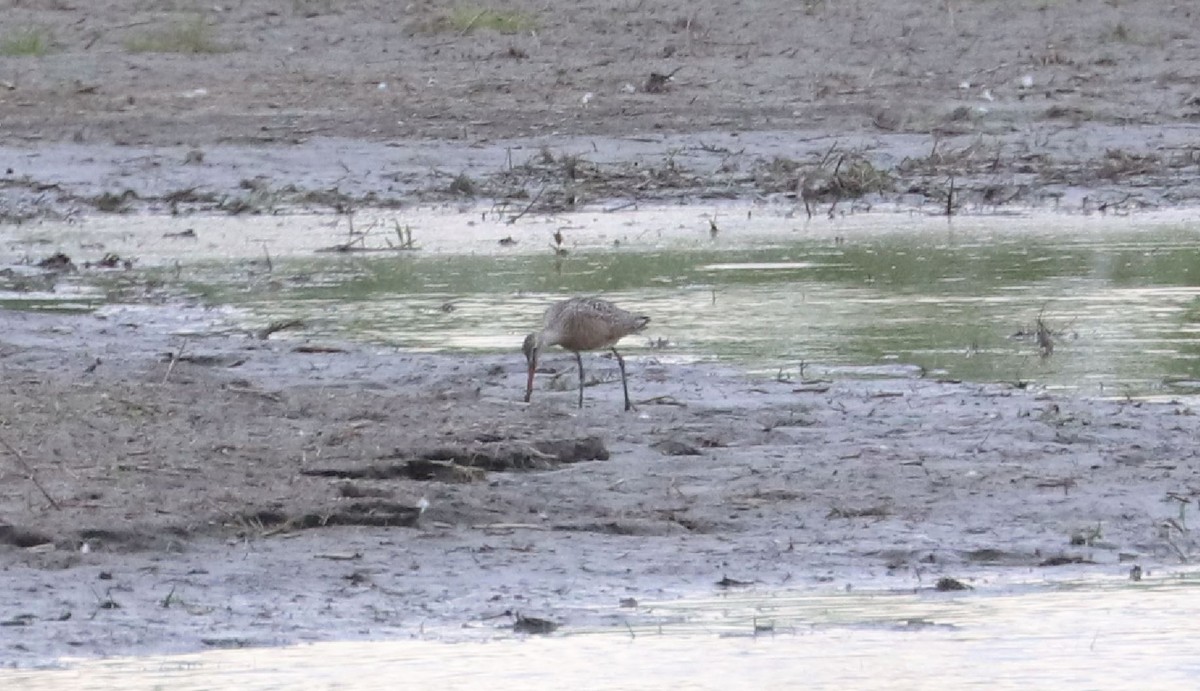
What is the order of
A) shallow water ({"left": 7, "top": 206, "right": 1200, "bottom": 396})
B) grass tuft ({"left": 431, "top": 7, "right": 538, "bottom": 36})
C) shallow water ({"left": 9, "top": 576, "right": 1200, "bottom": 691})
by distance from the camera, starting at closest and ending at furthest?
shallow water ({"left": 9, "top": 576, "right": 1200, "bottom": 691})
shallow water ({"left": 7, "top": 206, "right": 1200, "bottom": 396})
grass tuft ({"left": 431, "top": 7, "right": 538, "bottom": 36})

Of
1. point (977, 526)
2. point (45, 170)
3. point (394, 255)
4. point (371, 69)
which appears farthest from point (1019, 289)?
point (371, 69)

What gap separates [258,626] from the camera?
6.05 m

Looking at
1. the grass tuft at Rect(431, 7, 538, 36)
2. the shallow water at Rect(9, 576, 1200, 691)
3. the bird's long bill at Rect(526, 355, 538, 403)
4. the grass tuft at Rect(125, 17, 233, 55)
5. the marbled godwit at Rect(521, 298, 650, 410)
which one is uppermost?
the grass tuft at Rect(431, 7, 538, 36)

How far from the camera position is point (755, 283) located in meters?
12.4

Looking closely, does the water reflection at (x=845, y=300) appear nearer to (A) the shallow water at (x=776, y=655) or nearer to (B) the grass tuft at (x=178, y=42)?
(A) the shallow water at (x=776, y=655)

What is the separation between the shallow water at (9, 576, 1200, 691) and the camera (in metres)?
5.71

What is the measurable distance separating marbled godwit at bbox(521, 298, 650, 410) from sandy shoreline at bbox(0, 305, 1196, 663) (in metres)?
0.20

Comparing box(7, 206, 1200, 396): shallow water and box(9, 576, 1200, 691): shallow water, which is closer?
box(9, 576, 1200, 691): shallow water

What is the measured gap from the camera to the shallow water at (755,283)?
33.4 feet

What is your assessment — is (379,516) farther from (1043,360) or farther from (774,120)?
(774,120)

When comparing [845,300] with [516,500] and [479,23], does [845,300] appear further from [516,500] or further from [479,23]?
[479,23]

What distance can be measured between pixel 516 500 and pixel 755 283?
5.27m

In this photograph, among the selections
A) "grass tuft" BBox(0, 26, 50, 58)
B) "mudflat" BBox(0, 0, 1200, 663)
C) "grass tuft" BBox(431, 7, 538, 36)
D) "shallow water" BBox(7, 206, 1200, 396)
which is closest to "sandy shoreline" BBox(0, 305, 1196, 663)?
"mudflat" BBox(0, 0, 1200, 663)

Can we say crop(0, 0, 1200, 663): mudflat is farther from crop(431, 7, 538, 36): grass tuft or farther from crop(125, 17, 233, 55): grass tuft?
crop(431, 7, 538, 36): grass tuft
